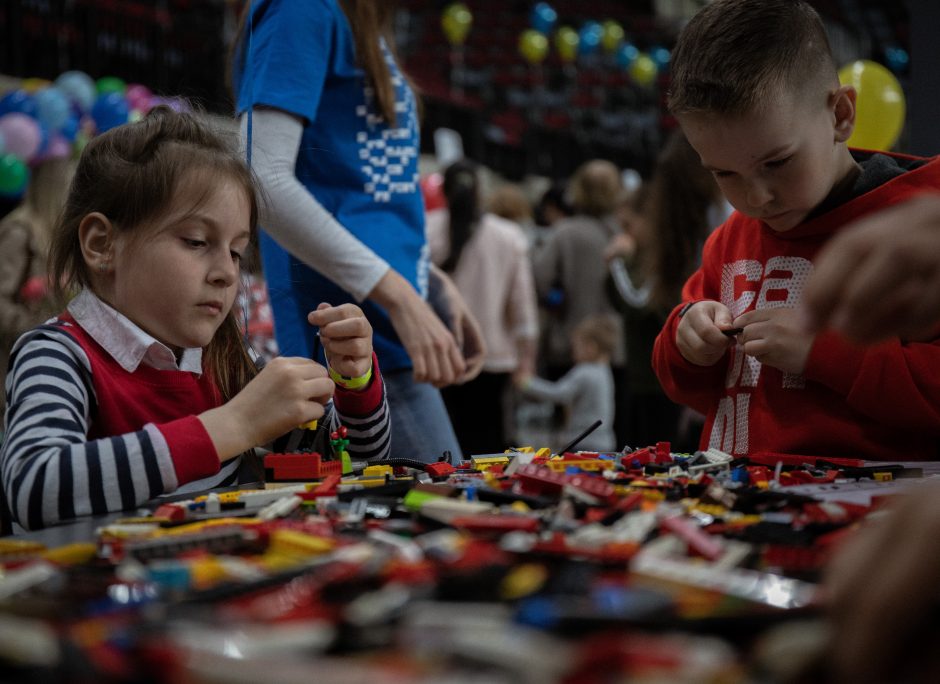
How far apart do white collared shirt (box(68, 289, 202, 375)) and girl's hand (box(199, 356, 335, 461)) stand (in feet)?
0.74

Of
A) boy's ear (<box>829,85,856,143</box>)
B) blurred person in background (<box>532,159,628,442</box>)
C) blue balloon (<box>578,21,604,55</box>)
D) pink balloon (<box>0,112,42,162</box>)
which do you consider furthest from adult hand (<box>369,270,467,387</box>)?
blue balloon (<box>578,21,604,55</box>)

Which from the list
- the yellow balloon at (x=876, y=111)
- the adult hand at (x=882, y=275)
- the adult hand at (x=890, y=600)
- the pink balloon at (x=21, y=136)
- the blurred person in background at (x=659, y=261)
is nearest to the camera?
the adult hand at (x=890, y=600)

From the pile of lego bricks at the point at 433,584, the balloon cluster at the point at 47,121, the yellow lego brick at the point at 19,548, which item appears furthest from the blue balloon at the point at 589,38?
the yellow lego brick at the point at 19,548

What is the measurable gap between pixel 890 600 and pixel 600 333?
4041 millimetres

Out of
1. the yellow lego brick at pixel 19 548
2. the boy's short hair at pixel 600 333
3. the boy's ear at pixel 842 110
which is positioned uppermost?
the boy's ear at pixel 842 110

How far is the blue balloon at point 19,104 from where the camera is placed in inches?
182

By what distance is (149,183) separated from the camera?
138cm

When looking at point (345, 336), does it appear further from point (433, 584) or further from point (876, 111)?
point (876, 111)

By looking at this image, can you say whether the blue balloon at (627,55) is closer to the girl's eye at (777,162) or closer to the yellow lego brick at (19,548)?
the girl's eye at (777,162)

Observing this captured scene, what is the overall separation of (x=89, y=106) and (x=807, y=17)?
183 inches

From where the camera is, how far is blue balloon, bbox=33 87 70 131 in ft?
15.2

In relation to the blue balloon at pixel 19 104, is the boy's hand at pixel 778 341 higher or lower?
lower

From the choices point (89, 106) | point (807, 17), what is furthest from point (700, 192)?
point (89, 106)

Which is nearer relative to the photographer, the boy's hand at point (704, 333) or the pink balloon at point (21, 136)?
the boy's hand at point (704, 333)
